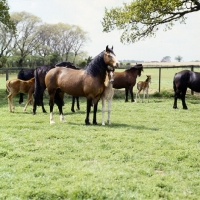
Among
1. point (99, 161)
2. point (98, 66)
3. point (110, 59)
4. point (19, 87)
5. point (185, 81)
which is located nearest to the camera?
point (99, 161)

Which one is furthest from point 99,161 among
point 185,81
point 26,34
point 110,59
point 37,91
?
point 26,34

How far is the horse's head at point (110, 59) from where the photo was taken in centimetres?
749

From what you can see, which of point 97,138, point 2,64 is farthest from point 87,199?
point 2,64

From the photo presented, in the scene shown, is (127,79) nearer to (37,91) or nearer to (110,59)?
(37,91)

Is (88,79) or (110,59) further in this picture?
(88,79)

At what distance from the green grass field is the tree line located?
136ft

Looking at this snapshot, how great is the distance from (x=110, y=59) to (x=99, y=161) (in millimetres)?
3395

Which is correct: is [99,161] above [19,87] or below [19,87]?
below

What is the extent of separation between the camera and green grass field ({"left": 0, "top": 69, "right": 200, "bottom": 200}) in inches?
148

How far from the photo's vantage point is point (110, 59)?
24.8ft

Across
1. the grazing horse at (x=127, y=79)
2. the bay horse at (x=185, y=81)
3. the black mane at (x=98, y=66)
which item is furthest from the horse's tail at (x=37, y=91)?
the bay horse at (x=185, y=81)

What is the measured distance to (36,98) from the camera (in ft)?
32.2

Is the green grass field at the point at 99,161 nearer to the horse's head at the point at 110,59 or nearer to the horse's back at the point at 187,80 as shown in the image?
the horse's head at the point at 110,59

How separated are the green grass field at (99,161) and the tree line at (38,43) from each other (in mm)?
41374
